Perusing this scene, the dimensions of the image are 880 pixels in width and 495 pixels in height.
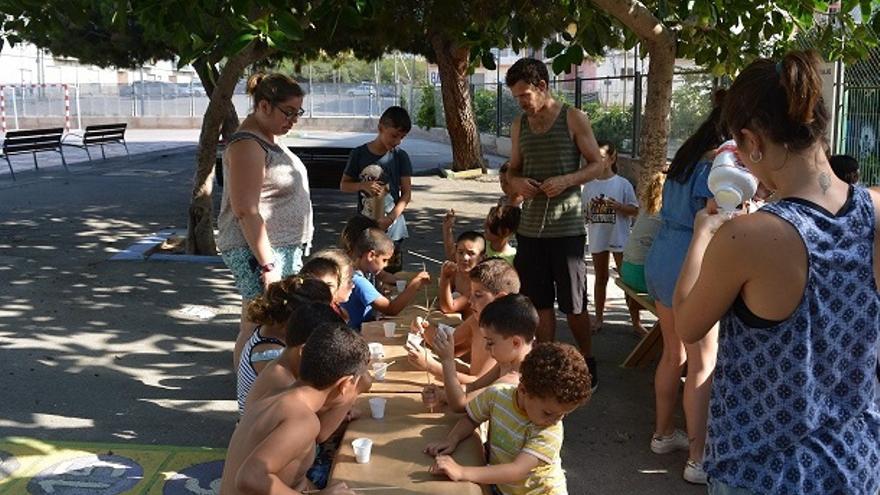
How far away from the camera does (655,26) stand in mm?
5891

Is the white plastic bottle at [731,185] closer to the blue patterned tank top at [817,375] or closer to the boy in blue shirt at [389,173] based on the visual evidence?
the blue patterned tank top at [817,375]

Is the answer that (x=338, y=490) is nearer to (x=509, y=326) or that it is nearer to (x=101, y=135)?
(x=509, y=326)

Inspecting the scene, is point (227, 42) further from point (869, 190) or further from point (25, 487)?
point (869, 190)

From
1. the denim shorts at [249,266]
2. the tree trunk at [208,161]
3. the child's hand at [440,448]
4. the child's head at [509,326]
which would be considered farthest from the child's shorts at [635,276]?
the tree trunk at [208,161]

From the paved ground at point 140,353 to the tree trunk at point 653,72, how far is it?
127cm

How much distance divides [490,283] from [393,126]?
93.2 inches

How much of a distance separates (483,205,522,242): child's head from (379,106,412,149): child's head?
105cm

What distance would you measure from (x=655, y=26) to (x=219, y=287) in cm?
442

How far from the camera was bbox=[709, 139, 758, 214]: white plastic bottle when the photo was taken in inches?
94.3

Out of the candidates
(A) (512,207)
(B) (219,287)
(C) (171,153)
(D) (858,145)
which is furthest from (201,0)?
(C) (171,153)

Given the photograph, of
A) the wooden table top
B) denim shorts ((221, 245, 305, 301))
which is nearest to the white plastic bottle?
the wooden table top

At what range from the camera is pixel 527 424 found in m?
3.09

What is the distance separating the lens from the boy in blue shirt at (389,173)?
6.31 metres

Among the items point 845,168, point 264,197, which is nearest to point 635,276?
point 845,168
